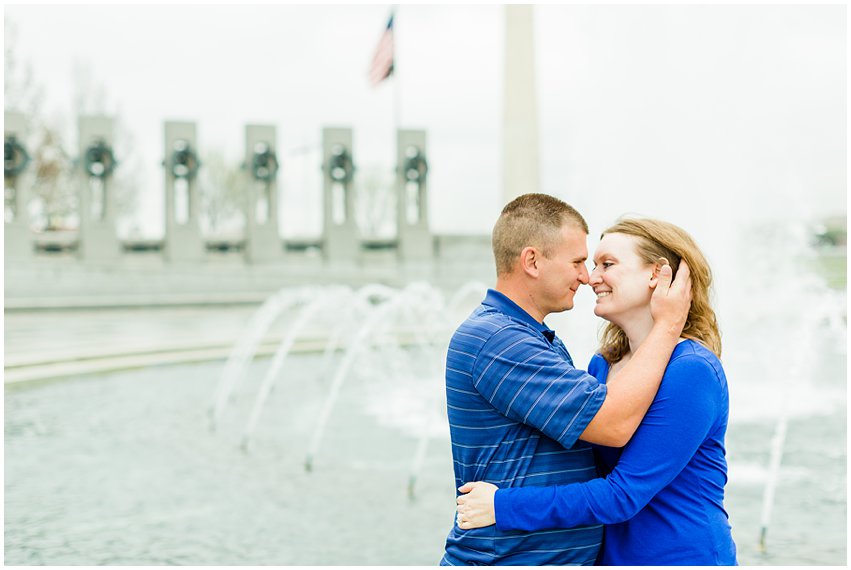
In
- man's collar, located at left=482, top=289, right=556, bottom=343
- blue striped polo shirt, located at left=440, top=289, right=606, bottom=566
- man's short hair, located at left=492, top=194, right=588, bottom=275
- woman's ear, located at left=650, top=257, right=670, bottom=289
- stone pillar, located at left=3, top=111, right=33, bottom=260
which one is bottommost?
blue striped polo shirt, located at left=440, top=289, right=606, bottom=566

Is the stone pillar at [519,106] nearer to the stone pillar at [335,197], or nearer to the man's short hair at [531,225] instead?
the stone pillar at [335,197]

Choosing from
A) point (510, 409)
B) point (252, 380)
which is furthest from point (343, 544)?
point (252, 380)

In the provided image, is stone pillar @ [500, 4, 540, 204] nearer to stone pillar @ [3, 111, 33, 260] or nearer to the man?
stone pillar @ [3, 111, 33, 260]

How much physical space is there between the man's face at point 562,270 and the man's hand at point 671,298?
0.17 metres

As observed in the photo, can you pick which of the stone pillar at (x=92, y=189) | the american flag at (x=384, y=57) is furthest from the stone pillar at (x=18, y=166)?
the american flag at (x=384, y=57)

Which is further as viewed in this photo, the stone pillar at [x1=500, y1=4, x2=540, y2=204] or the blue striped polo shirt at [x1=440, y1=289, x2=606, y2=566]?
the stone pillar at [x1=500, y1=4, x2=540, y2=204]

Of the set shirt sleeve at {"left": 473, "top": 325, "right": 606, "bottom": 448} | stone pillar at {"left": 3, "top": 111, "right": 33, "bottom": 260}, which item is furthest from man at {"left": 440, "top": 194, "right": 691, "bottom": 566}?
stone pillar at {"left": 3, "top": 111, "right": 33, "bottom": 260}

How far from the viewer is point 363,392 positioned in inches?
445

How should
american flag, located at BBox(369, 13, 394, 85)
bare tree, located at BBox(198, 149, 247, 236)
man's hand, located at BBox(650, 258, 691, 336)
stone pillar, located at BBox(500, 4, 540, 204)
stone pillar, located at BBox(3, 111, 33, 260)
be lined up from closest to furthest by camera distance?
man's hand, located at BBox(650, 258, 691, 336) < stone pillar, located at BBox(500, 4, 540, 204) < american flag, located at BBox(369, 13, 394, 85) < stone pillar, located at BBox(3, 111, 33, 260) < bare tree, located at BBox(198, 149, 247, 236)

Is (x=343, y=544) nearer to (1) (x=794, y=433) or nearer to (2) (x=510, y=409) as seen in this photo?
(2) (x=510, y=409)

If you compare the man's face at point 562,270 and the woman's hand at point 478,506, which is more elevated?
the man's face at point 562,270

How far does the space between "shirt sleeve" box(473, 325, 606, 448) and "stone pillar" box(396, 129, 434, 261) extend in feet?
102

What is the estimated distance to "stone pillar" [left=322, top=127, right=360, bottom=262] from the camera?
32.4 meters

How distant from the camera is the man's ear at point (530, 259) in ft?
7.16
